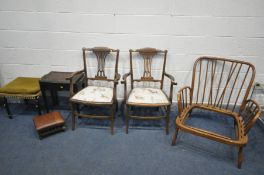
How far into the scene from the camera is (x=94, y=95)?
7.10ft

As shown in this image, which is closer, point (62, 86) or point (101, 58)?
point (62, 86)

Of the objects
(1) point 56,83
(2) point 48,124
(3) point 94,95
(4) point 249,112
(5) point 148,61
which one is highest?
(5) point 148,61

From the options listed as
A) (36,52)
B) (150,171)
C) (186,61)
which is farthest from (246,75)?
(36,52)

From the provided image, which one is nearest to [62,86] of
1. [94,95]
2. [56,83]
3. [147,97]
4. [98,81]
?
[56,83]

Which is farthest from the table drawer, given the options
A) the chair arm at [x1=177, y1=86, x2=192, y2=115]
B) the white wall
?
the chair arm at [x1=177, y1=86, x2=192, y2=115]

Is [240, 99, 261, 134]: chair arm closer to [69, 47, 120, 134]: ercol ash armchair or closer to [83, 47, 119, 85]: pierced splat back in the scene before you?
[69, 47, 120, 134]: ercol ash armchair

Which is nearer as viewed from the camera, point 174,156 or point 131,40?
point 174,156

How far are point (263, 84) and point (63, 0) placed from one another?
2.67 m

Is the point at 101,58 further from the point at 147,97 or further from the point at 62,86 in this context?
the point at 147,97

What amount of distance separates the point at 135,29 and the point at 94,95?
918mm

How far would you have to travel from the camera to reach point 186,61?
2.40 meters

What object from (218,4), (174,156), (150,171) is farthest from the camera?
(218,4)

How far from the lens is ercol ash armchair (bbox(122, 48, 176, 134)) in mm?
2105

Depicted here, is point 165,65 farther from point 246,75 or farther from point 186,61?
point 246,75
